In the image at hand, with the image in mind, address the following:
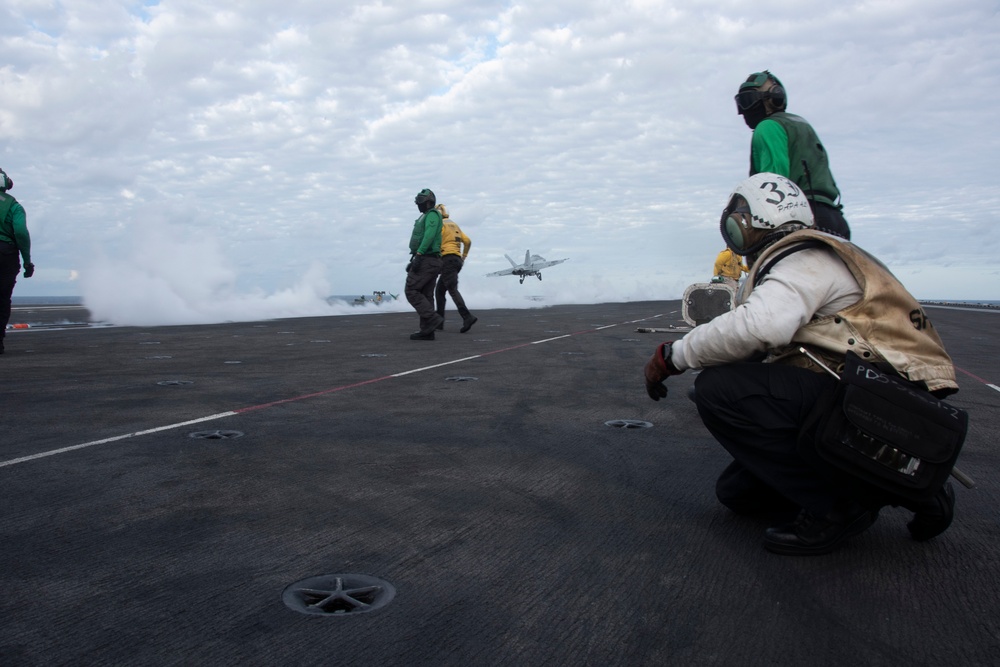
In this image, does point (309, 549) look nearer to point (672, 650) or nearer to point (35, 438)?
point (672, 650)

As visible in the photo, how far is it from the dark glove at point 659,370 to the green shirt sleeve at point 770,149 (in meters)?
1.91

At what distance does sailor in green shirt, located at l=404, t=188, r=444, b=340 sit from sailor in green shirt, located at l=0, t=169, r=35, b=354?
562 cm

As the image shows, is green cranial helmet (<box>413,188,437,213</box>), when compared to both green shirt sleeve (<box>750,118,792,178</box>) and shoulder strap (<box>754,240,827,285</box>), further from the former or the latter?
shoulder strap (<box>754,240,827,285</box>)

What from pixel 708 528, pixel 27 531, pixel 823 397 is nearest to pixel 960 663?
pixel 823 397

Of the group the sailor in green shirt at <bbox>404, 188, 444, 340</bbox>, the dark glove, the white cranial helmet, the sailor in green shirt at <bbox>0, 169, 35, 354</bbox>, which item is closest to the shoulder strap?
the white cranial helmet

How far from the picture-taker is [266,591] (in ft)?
7.91

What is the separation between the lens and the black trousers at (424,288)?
13016 millimetres

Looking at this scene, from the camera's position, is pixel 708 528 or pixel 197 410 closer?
pixel 708 528

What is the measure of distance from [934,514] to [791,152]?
2.51m

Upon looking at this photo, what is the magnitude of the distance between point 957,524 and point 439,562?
7.39ft

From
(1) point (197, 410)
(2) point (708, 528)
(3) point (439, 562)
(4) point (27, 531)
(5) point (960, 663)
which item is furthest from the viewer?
(1) point (197, 410)

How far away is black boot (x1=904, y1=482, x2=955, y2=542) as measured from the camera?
288cm

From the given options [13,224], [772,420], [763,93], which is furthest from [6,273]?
[772,420]

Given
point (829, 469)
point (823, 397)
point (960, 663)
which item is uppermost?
point (823, 397)
